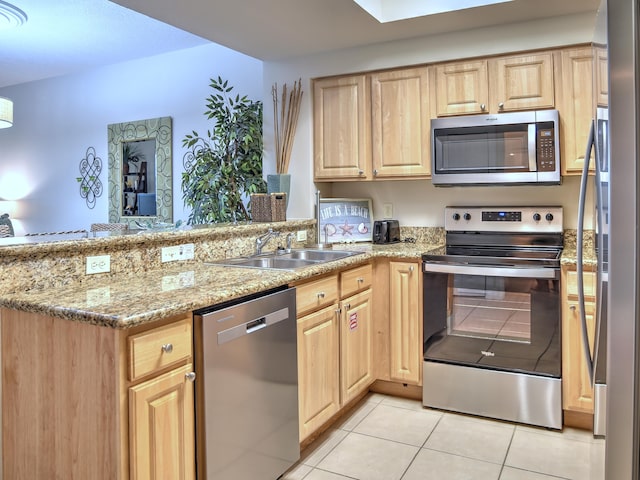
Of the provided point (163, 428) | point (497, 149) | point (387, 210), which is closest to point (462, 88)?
point (497, 149)

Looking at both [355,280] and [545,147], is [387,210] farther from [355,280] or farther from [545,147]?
[545,147]

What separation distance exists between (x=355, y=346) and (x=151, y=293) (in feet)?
4.54

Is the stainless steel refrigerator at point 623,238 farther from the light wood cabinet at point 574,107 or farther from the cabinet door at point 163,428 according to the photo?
the light wood cabinet at point 574,107

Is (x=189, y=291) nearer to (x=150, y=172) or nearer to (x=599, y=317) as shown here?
(x=599, y=317)

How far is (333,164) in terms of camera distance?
346cm

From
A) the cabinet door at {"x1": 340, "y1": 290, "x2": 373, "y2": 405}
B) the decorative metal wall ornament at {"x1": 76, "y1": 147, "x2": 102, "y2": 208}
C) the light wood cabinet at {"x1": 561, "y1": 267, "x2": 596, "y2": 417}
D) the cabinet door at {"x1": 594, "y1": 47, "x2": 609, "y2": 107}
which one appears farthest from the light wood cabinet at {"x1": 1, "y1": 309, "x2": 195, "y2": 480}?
the decorative metal wall ornament at {"x1": 76, "y1": 147, "x2": 102, "y2": 208}

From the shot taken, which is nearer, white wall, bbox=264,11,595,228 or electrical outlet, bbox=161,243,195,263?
electrical outlet, bbox=161,243,195,263

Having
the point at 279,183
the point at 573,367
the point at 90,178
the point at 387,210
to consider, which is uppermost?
the point at 90,178

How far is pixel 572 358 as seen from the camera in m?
2.59

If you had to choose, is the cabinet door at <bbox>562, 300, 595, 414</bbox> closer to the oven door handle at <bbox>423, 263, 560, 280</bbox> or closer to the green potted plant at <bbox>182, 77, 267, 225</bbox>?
the oven door handle at <bbox>423, 263, 560, 280</bbox>

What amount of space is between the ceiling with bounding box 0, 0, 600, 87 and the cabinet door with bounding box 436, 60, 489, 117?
0.22 m

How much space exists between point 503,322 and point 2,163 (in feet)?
21.6

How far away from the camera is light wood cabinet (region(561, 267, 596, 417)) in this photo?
257cm

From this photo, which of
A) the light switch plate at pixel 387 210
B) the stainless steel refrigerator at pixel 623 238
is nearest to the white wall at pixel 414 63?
the light switch plate at pixel 387 210
